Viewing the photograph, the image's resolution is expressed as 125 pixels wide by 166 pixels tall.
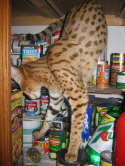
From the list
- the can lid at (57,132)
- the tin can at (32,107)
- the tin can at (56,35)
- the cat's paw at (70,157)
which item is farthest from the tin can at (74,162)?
the tin can at (56,35)

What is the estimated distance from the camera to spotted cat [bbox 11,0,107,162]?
0.96 m

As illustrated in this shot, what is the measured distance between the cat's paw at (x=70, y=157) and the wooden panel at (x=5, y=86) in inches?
13.6

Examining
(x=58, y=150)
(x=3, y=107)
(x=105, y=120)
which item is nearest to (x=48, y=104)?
(x=58, y=150)

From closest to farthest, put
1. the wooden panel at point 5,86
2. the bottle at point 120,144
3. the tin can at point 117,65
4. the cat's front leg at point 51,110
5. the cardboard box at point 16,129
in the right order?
the wooden panel at point 5,86
the bottle at point 120,144
the cardboard box at point 16,129
the tin can at point 117,65
the cat's front leg at point 51,110

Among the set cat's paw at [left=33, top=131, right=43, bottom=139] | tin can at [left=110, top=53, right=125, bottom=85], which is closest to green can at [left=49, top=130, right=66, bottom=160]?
cat's paw at [left=33, top=131, right=43, bottom=139]

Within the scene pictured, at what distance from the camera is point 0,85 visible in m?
0.68

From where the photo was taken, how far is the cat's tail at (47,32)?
1269 mm

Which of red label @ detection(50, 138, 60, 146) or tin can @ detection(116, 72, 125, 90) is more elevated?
tin can @ detection(116, 72, 125, 90)

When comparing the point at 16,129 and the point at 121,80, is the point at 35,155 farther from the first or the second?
the point at 121,80

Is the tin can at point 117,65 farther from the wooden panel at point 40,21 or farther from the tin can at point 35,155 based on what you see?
the tin can at point 35,155

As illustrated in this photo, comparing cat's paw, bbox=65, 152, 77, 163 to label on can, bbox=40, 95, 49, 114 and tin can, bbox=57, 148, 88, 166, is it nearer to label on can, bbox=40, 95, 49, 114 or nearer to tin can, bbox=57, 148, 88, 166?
tin can, bbox=57, 148, 88, 166

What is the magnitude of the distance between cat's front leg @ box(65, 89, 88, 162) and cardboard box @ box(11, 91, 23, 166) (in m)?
0.29

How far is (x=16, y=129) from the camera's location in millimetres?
918

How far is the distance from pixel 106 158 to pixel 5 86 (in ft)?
2.35
